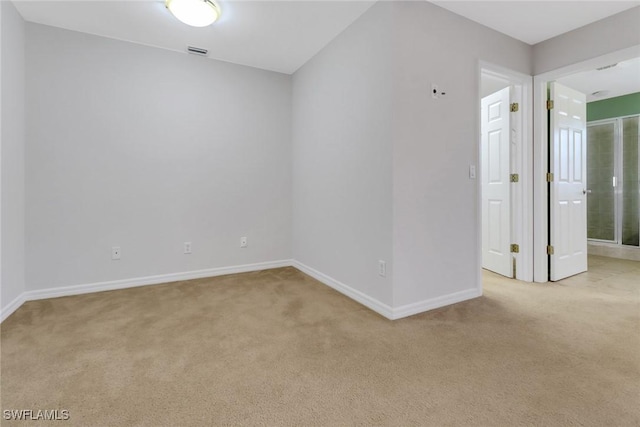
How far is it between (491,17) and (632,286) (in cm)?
292

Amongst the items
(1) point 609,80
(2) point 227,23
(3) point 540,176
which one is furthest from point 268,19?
(1) point 609,80

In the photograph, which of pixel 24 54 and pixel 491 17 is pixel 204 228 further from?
pixel 491 17

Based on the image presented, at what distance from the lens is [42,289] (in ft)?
8.71

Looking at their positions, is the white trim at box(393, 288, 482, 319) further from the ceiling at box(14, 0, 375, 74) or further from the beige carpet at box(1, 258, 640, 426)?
the ceiling at box(14, 0, 375, 74)

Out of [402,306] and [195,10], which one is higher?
[195,10]

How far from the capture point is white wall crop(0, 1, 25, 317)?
7.32 feet

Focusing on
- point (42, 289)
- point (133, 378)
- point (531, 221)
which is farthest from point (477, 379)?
point (42, 289)

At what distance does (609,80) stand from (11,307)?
22.0ft

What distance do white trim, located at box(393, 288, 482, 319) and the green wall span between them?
4100 mm

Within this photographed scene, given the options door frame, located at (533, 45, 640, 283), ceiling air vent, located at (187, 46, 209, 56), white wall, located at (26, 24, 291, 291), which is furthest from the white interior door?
ceiling air vent, located at (187, 46, 209, 56)

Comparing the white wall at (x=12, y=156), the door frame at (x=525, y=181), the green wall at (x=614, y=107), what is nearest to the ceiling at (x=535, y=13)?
the door frame at (x=525, y=181)

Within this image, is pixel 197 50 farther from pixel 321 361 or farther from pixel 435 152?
pixel 321 361

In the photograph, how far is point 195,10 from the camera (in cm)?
230

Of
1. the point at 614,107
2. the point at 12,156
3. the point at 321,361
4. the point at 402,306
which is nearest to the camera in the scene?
the point at 321,361
